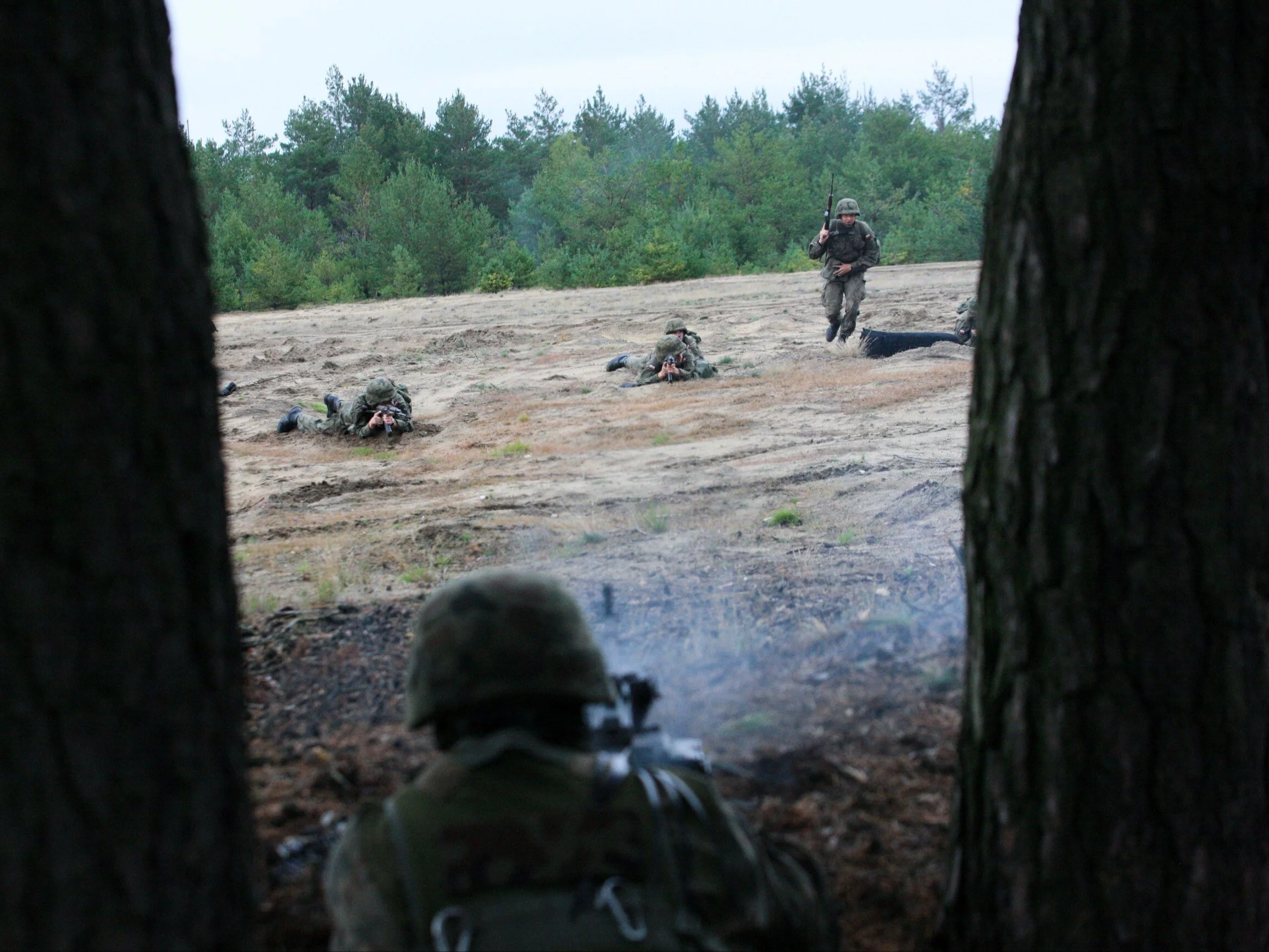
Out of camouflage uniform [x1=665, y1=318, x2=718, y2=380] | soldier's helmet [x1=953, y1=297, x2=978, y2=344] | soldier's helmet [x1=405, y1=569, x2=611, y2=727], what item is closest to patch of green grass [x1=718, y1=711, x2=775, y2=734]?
soldier's helmet [x1=405, y1=569, x2=611, y2=727]

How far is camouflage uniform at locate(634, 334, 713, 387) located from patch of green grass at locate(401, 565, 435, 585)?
6.88 m

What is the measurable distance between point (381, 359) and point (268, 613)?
38.5 feet

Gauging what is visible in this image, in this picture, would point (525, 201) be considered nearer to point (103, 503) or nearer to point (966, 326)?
point (966, 326)

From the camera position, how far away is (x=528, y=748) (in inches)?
73.5

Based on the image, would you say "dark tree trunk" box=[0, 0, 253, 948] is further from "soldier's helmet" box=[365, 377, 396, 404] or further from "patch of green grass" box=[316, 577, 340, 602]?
"soldier's helmet" box=[365, 377, 396, 404]

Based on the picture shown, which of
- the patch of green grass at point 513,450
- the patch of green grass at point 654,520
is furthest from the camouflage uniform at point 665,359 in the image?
the patch of green grass at point 654,520

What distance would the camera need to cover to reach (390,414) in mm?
10828

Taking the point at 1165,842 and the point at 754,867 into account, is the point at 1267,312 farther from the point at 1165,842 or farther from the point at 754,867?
the point at 754,867

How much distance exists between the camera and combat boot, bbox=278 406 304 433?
37.6 ft

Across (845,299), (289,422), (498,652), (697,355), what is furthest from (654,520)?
(845,299)

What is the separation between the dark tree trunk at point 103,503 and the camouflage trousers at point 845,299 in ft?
42.3

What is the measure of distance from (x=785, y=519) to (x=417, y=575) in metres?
2.14

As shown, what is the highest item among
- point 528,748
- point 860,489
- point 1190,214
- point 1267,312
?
point 1190,214

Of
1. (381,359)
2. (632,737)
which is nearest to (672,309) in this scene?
(381,359)
